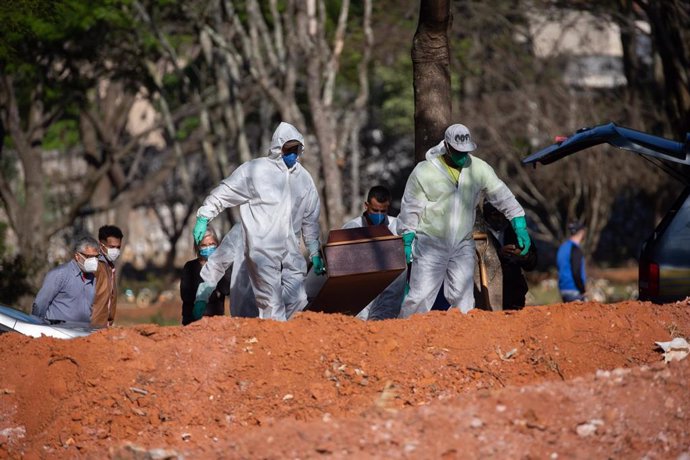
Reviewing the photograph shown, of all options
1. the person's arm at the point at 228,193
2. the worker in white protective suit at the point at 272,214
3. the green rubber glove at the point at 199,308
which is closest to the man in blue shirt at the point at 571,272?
the worker in white protective suit at the point at 272,214

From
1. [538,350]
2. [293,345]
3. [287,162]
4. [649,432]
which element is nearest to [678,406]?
[649,432]

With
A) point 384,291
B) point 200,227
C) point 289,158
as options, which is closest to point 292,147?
point 289,158

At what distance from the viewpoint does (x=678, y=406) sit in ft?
22.5

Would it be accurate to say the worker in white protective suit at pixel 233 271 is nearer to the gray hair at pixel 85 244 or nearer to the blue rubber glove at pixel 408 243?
the gray hair at pixel 85 244

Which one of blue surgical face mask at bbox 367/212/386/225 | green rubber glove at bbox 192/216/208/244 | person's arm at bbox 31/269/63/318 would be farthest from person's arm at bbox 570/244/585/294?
person's arm at bbox 31/269/63/318

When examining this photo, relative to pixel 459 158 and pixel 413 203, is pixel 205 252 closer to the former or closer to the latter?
pixel 413 203

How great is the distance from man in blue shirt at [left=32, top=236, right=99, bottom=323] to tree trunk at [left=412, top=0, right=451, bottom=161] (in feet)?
10.8

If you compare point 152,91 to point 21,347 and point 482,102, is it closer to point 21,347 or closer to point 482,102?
point 482,102

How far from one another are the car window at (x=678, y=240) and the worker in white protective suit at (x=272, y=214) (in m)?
2.99

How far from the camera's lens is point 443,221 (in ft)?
33.2

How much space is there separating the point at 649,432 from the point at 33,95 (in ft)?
61.6

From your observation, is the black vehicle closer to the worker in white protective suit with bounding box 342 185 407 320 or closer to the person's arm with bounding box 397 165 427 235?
the person's arm with bounding box 397 165 427 235

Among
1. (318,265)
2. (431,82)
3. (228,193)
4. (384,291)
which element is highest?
(431,82)

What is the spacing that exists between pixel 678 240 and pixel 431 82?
301 centimetres
